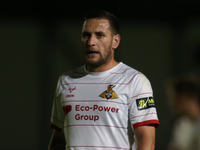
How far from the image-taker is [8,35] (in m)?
6.97

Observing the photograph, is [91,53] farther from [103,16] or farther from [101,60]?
[103,16]

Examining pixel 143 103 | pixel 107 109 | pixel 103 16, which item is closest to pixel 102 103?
pixel 107 109

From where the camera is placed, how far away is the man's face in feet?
11.0

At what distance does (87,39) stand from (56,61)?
3535mm

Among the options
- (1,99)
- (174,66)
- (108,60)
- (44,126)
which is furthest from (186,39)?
(108,60)

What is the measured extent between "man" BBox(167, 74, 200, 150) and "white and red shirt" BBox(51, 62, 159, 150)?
2.56 feet

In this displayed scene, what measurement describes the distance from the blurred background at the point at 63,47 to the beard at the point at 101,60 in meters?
3.43

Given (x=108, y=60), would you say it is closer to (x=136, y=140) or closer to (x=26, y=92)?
(x=136, y=140)

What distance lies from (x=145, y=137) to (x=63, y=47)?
160 inches

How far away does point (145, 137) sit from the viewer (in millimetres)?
3078

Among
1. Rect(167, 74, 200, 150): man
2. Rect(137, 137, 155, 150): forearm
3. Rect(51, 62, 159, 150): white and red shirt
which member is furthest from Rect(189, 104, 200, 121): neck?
Rect(137, 137, 155, 150): forearm

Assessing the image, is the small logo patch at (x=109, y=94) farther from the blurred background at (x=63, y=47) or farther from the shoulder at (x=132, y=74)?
the blurred background at (x=63, y=47)

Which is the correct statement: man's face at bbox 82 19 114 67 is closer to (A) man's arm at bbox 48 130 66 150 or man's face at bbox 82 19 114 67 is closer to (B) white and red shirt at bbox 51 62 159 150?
(B) white and red shirt at bbox 51 62 159 150

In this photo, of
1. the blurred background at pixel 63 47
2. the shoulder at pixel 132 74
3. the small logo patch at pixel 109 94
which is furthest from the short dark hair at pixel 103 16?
the blurred background at pixel 63 47
